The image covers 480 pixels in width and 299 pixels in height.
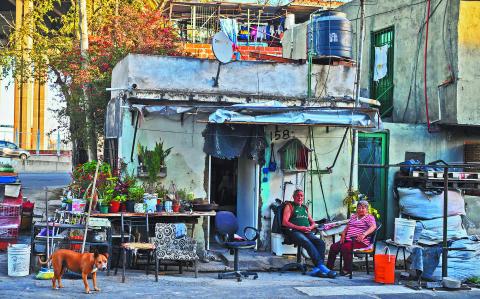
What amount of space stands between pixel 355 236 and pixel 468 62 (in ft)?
19.9

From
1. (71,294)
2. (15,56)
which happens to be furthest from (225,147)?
(15,56)

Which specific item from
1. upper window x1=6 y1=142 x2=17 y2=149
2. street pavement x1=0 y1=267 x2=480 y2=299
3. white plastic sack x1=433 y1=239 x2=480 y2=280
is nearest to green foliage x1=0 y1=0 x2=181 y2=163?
street pavement x1=0 y1=267 x2=480 y2=299

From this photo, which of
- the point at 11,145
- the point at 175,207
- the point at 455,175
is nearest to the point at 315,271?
the point at 175,207

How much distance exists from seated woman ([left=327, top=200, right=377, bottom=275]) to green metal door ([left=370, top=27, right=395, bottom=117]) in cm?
657

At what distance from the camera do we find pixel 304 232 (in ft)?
38.3

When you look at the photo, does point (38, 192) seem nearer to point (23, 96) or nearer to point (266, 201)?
point (266, 201)

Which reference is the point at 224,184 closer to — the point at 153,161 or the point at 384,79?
the point at 153,161

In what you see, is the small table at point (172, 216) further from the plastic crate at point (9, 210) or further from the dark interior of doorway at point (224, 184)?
the dark interior of doorway at point (224, 184)

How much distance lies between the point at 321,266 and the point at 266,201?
217 centimetres

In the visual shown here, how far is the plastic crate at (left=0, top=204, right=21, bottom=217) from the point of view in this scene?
39.2ft

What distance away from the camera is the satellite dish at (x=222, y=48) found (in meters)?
12.4

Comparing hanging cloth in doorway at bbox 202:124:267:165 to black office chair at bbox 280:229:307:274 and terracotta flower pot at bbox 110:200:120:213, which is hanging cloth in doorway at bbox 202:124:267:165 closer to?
black office chair at bbox 280:229:307:274

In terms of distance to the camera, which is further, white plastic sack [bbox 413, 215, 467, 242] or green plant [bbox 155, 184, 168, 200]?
white plastic sack [bbox 413, 215, 467, 242]

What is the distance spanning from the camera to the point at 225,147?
12.4 metres
